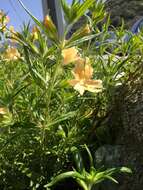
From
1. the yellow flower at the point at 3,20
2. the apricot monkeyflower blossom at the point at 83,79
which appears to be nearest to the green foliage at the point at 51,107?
the apricot monkeyflower blossom at the point at 83,79

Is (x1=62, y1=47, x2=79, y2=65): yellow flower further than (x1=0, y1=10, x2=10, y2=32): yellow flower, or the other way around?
(x1=0, y1=10, x2=10, y2=32): yellow flower

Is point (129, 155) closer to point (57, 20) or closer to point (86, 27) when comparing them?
point (86, 27)

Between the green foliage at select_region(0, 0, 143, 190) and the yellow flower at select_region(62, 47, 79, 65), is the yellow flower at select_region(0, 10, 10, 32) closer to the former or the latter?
the green foliage at select_region(0, 0, 143, 190)

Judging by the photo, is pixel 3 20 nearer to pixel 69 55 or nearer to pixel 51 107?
pixel 51 107

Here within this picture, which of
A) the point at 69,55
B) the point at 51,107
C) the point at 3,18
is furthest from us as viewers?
the point at 3,18

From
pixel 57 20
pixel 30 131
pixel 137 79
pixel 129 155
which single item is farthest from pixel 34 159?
pixel 57 20

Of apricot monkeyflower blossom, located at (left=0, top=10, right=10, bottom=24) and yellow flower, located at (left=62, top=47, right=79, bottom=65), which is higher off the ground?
apricot monkeyflower blossom, located at (left=0, top=10, right=10, bottom=24)

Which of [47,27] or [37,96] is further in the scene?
[37,96]

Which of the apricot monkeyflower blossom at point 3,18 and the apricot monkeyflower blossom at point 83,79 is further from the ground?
the apricot monkeyflower blossom at point 3,18

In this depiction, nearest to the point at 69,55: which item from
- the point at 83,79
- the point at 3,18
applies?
the point at 83,79

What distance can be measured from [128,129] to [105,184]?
14cm

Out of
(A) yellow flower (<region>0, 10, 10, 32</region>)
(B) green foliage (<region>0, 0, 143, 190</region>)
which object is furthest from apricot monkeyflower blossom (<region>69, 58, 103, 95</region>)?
(A) yellow flower (<region>0, 10, 10, 32</region>)

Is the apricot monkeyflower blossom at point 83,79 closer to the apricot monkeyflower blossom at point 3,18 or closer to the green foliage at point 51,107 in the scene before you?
the green foliage at point 51,107

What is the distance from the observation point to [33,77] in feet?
3.44
